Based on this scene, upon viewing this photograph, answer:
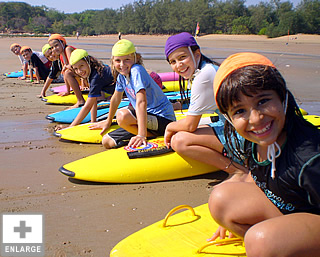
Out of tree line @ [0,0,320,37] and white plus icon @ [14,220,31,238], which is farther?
tree line @ [0,0,320,37]

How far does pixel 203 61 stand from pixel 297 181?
1.95m

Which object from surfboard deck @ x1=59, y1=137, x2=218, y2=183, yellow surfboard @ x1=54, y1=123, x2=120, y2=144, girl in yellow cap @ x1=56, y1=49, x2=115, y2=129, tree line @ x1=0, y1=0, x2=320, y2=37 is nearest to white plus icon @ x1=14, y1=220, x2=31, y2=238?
surfboard deck @ x1=59, y1=137, x2=218, y2=183

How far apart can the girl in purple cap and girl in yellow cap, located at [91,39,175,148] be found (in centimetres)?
52

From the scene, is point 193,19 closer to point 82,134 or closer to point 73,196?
point 82,134

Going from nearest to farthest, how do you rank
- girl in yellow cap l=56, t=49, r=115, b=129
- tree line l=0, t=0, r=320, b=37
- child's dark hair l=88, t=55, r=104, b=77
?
girl in yellow cap l=56, t=49, r=115, b=129, child's dark hair l=88, t=55, r=104, b=77, tree line l=0, t=0, r=320, b=37

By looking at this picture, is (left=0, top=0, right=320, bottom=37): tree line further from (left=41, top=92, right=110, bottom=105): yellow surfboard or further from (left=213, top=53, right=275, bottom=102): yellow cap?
(left=213, top=53, right=275, bottom=102): yellow cap

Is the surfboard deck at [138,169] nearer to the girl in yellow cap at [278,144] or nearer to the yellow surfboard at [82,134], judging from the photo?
the yellow surfboard at [82,134]

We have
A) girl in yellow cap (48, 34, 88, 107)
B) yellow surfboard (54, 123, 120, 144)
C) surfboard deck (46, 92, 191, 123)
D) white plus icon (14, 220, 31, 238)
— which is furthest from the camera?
girl in yellow cap (48, 34, 88, 107)

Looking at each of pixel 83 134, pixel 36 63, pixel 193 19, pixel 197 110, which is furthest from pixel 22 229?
pixel 193 19

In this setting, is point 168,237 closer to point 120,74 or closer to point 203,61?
point 203,61

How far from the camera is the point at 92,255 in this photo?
244 centimetres

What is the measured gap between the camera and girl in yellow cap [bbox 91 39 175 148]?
13.2 ft

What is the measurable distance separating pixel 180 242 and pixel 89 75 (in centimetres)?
358

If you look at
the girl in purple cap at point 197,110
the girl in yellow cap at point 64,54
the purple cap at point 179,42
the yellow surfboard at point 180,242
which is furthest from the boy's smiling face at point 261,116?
the girl in yellow cap at point 64,54
